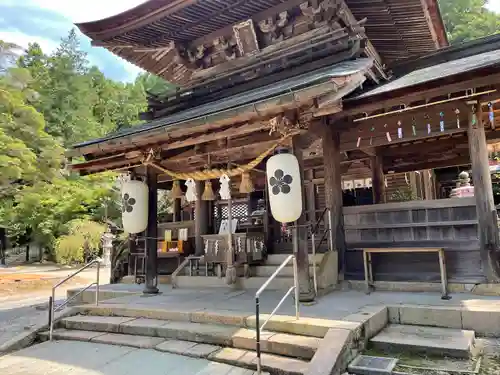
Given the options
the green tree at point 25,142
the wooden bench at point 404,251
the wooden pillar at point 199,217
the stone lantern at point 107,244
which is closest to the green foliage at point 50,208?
the green tree at point 25,142

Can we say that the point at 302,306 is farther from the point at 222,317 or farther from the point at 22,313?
the point at 22,313

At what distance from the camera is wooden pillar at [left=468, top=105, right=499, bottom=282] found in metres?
5.45

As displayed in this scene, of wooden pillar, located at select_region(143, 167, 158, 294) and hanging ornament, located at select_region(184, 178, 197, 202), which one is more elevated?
hanging ornament, located at select_region(184, 178, 197, 202)

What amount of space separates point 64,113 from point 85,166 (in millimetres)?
27924

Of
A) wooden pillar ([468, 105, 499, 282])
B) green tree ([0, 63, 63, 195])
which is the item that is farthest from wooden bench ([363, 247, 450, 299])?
green tree ([0, 63, 63, 195])

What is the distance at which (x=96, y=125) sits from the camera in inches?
1288

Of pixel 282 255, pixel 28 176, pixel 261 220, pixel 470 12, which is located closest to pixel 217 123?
pixel 282 255

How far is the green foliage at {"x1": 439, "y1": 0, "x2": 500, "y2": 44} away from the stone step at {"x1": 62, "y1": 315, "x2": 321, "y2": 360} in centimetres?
2086

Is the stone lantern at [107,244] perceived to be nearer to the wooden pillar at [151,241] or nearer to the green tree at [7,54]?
the wooden pillar at [151,241]

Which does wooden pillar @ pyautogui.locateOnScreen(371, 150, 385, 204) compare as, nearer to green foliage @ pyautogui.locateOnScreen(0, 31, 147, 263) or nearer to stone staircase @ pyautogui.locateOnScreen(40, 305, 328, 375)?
stone staircase @ pyautogui.locateOnScreen(40, 305, 328, 375)

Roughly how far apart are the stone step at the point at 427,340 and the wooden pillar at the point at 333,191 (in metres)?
2.33

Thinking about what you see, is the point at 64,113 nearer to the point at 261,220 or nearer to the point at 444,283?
the point at 261,220

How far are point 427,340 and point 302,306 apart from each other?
1.75 meters

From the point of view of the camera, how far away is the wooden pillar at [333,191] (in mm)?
6734
